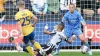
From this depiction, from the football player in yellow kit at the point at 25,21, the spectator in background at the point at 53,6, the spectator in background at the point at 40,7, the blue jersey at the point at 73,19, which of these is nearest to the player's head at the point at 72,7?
the blue jersey at the point at 73,19

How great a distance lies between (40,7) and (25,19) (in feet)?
16.2

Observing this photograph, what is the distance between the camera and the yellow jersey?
47.8 ft

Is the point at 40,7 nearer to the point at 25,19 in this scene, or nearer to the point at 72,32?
the point at 72,32

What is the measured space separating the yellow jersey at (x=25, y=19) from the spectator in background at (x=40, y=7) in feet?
15.7

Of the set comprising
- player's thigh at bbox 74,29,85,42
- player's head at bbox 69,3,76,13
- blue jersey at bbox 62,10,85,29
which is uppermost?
player's head at bbox 69,3,76,13

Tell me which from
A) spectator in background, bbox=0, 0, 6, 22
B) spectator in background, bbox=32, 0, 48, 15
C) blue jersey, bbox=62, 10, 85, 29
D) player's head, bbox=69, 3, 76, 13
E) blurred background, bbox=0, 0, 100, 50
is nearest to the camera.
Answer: player's head, bbox=69, 3, 76, 13

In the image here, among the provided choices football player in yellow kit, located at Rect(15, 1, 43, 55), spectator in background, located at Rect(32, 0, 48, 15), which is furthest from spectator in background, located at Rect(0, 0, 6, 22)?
football player in yellow kit, located at Rect(15, 1, 43, 55)

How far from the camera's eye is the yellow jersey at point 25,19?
14555mm

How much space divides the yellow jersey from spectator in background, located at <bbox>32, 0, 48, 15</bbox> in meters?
4.80

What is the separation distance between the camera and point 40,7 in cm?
1947

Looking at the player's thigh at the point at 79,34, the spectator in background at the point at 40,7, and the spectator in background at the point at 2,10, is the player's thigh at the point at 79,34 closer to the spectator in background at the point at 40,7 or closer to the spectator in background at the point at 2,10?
the spectator in background at the point at 40,7

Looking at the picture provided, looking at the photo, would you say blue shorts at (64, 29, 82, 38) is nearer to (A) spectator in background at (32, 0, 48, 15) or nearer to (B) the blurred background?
(B) the blurred background

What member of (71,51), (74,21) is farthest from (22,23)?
(71,51)

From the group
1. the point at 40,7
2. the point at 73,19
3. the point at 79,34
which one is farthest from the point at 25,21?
the point at 40,7
